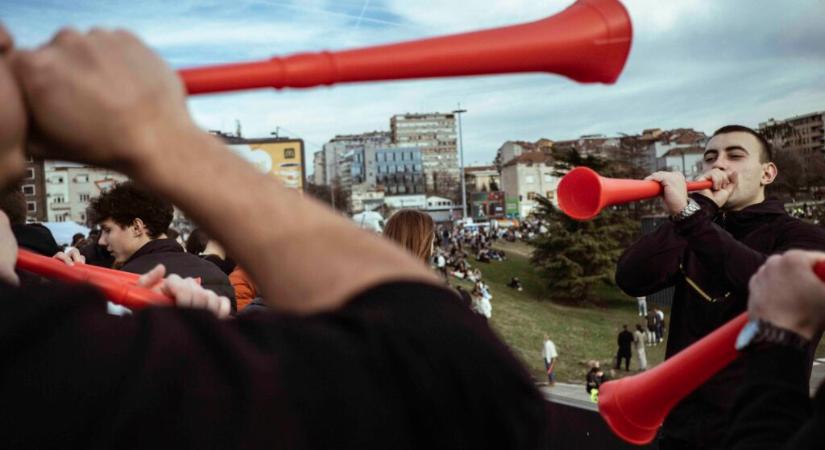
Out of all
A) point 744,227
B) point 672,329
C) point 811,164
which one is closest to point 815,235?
point 744,227

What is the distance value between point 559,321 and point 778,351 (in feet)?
120

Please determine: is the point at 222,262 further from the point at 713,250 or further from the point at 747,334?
the point at 747,334

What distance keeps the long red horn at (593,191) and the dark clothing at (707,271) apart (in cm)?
24

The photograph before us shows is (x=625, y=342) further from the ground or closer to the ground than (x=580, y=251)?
closer to the ground

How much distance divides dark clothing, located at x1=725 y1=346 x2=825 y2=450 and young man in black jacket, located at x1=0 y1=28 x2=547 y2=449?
2.03ft

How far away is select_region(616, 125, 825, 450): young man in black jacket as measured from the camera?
3154 millimetres

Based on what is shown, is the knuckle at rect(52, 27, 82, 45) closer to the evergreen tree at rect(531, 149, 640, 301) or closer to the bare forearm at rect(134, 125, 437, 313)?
the bare forearm at rect(134, 125, 437, 313)

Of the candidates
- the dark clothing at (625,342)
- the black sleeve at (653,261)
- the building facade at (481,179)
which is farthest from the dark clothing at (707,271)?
the building facade at (481,179)

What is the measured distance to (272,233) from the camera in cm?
85

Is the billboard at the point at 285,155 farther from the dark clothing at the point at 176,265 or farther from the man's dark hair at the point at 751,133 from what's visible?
the man's dark hair at the point at 751,133

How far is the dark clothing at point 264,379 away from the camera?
30.0 inches

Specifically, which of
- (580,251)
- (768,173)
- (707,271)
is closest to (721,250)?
(707,271)

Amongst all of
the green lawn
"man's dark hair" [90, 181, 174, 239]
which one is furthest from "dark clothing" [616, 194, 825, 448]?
the green lawn

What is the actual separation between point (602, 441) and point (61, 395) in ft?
15.9
